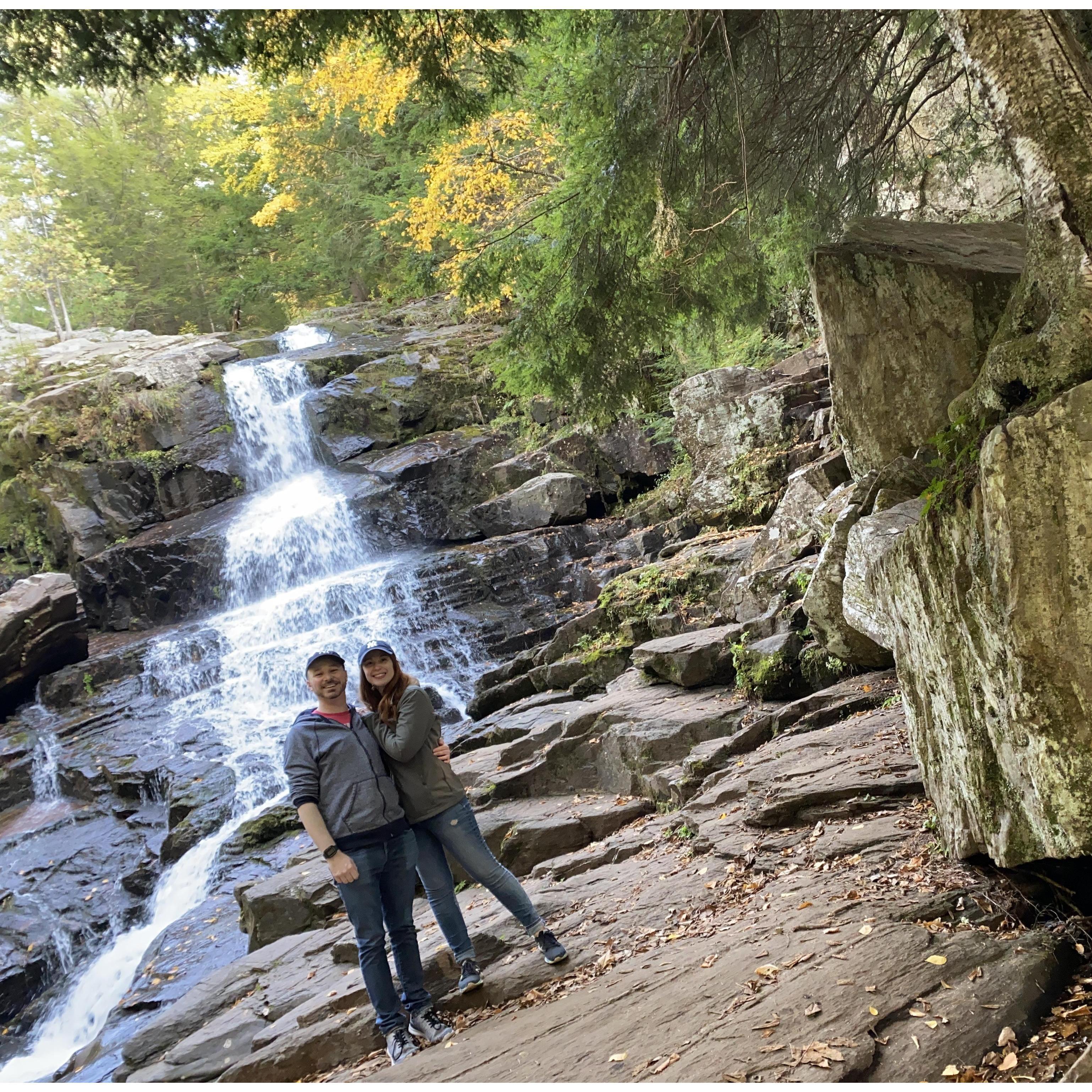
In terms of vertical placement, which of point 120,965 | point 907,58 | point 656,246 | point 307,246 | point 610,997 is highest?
point 307,246

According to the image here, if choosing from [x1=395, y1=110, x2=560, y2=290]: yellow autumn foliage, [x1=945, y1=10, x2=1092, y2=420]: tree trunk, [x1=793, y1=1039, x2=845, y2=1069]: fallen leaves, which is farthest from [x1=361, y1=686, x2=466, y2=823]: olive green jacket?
[x1=395, y1=110, x2=560, y2=290]: yellow autumn foliage

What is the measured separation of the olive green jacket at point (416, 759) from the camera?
12.6 ft

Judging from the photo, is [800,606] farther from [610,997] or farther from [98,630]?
[98,630]

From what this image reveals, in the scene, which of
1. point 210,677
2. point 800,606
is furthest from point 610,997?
point 210,677

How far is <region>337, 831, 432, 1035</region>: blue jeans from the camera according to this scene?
3.76 m

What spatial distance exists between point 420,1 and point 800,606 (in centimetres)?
529

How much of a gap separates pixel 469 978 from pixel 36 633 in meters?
13.4

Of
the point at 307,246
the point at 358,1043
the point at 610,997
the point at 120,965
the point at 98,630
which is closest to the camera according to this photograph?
the point at 610,997

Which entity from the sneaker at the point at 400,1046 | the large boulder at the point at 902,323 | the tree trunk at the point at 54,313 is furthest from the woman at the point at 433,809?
the tree trunk at the point at 54,313

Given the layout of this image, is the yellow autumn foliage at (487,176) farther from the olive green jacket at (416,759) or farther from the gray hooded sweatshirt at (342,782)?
the gray hooded sweatshirt at (342,782)

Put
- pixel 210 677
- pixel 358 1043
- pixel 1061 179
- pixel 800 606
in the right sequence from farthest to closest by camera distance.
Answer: pixel 210 677 < pixel 800 606 < pixel 358 1043 < pixel 1061 179

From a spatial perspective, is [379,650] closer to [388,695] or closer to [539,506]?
[388,695]

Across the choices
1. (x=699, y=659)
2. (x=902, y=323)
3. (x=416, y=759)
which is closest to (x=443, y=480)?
(x=699, y=659)

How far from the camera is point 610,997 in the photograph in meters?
3.44
